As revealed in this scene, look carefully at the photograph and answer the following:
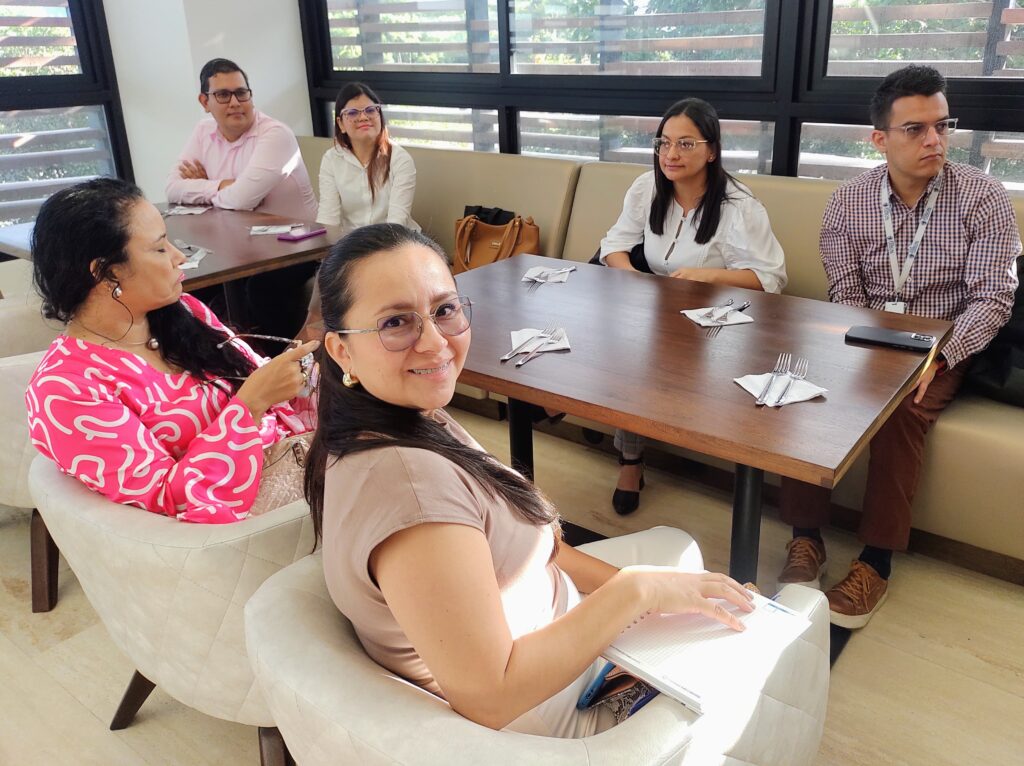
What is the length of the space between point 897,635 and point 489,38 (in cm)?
310

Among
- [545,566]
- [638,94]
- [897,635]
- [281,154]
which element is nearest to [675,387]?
[545,566]

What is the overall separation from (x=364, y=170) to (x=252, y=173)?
0.48 m

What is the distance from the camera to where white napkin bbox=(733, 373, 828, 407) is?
153 cm

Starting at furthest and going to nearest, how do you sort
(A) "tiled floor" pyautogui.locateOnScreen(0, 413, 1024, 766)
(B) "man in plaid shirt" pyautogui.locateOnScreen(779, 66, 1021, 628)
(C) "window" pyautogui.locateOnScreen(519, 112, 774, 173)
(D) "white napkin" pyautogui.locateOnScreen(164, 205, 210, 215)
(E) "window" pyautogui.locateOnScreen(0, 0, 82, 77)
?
1. (E) "window" pyautogui.locateOnScreen(0, 0, 82, 77)
2. (D) "white napkin" pyautogui.locateOnScreen(164, 205, 210, 215)
3. (C) "window" pyautogui.locateOnScreen(519, 112, 774, 173)
4. (B) "man in plaid shirt" pyautogui.locateOnScreen(779, 66, 1021, 628)
5. (A) "tiled floor" pyautogui.locateOnScreen(0, 413, 1024, 766)

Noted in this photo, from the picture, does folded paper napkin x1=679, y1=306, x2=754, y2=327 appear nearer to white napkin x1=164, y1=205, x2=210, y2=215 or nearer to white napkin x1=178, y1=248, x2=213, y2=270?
white napkin x1=178, y1=248, x2=213, y2=270

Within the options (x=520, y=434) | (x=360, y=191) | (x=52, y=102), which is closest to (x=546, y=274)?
(x=520, y=434)

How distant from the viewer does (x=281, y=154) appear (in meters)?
3.55

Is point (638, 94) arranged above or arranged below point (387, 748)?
above

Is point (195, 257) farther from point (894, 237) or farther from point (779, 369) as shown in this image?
point (894, 237)

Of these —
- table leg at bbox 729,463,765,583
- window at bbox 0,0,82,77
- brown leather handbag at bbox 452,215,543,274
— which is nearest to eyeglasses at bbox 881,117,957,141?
table leg at bbox 729,463,765,583

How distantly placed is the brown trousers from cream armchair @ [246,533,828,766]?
109 cm

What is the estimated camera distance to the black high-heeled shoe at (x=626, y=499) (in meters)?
2.49

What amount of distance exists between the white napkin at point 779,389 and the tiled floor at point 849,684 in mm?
695

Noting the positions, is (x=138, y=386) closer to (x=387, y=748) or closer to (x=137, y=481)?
(x=137, y=481)
